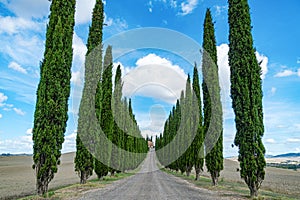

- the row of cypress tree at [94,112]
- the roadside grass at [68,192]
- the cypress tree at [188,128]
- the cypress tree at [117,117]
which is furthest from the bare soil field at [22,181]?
the cypress tree at [188,128]

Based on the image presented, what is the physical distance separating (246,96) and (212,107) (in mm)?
6650

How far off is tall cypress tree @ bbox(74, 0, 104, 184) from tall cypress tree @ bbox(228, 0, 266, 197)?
9.47m

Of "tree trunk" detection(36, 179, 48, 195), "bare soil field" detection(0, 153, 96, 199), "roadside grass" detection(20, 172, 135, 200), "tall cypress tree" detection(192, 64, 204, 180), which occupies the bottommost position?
"bare soil field" detection(0, 153, 96, 199)

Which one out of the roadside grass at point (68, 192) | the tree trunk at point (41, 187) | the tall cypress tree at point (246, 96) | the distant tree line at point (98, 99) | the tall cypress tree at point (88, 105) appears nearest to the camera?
the roadside grass at point (68, 192)

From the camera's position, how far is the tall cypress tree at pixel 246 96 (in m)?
11.9

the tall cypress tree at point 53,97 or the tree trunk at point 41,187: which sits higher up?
the tall cypress tree at point 53,97

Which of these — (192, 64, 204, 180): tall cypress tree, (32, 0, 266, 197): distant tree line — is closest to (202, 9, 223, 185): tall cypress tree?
(32, 0, 266, 197): distant tree line

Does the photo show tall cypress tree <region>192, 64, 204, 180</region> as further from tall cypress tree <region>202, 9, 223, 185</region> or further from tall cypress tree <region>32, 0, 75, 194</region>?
tall cypress tree <region>32, 0, 75, 194</region>

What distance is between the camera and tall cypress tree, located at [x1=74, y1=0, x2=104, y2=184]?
17.0m

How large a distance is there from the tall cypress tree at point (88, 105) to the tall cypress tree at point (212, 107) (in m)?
8.35

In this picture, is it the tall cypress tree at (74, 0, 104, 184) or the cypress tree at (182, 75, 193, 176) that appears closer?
the tall cypress tree at (74, 0, 104, 184)

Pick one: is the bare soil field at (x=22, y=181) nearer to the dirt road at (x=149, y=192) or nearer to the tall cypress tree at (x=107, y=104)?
the tall cypress tree at (x=107, y=104)

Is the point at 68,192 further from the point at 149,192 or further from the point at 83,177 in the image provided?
the point at 83,177

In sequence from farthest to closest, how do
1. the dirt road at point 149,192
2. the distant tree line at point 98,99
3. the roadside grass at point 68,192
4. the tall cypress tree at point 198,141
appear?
1. the tall cypress tree at point 198,141
2. the dirt road at point 149,192
3. the distant tree line at point 98,99
4. the roadside grass at point 68,192
